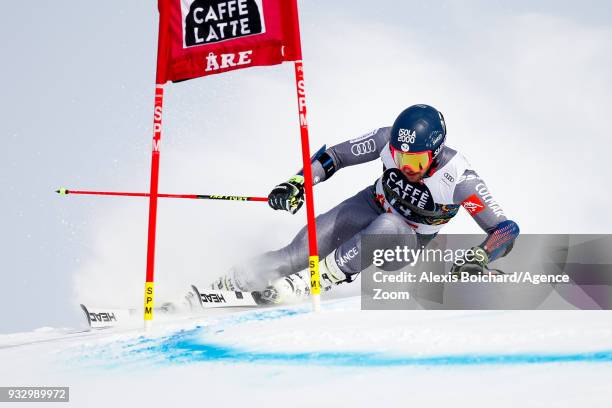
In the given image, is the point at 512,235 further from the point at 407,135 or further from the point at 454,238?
the point at 407,135

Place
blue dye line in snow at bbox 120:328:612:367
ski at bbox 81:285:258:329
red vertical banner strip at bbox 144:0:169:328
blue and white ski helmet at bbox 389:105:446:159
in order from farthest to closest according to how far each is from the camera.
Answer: ski at bbox 81:285:258:329 < blue and white ski helmet at bbox 389:105:446:159 < red vertical banner strip at bbox 144:0:169:328 < blue dye line in snow at bbox 120:328:612:367

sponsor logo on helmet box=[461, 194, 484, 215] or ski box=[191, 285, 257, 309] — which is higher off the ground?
sponsor logo on helmet box=[461, 194, 484, 215]

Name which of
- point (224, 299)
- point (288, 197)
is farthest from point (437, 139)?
point (224, 299)

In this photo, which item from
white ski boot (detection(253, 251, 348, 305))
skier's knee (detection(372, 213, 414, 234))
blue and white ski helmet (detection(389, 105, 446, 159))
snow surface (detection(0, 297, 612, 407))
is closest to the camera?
snow surface (detection(0, 297, 612, 407))

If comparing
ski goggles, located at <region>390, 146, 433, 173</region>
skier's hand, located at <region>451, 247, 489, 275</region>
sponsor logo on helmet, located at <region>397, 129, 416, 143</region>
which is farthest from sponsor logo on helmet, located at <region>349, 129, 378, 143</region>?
skier's hand, located at <region>451, 247, 489, 275</region>

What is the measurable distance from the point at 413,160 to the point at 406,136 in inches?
8.7

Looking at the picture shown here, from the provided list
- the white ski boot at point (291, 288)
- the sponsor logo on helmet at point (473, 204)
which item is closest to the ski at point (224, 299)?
the white ski boot at point (291, 288)

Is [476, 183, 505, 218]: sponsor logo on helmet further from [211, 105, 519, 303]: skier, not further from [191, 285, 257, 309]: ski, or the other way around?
[191, 285, 257, 309]: ski

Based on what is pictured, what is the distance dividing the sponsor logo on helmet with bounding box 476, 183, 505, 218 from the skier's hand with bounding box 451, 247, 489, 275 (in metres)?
0.44

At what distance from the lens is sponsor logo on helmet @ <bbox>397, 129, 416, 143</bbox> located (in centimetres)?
599

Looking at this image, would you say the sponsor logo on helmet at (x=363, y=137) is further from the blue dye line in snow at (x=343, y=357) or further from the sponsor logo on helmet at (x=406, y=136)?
the blue dye line in snow at (x=343, y=357)

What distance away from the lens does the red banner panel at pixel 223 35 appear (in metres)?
5.80

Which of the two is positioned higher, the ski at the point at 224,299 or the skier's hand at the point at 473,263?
the skier's hand at the point at 473,263

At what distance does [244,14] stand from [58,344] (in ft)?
9.74
